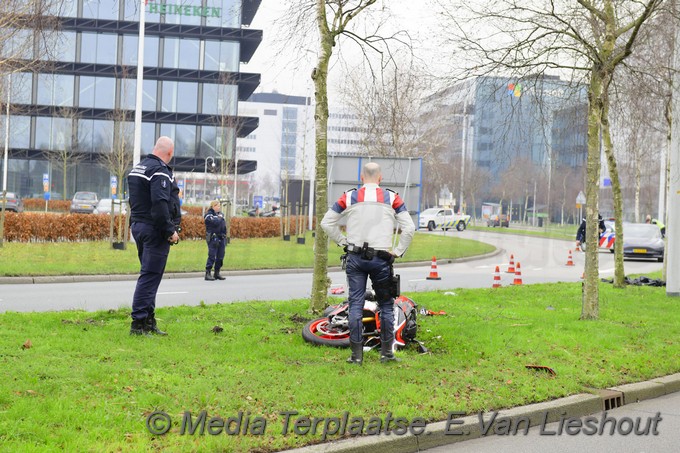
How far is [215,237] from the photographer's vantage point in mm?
17750

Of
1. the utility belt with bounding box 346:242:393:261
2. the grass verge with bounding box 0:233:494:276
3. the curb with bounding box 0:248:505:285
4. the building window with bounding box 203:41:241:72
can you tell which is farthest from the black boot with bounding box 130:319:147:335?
the building window with bounding box 203:41:241:72

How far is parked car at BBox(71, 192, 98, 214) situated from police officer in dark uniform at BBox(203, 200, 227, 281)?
31.6 m

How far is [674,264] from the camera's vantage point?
48.6ft

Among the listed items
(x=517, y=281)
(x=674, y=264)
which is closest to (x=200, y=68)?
(x=517, y=281)

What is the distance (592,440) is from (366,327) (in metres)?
2.86

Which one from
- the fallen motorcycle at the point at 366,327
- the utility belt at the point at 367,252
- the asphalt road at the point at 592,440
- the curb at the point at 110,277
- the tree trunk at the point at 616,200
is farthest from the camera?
the curb at the point at 110,277

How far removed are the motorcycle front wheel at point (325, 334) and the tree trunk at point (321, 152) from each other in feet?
4.88

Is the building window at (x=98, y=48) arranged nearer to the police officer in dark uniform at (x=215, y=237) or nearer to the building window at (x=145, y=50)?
the building window at (x=145, y=50)

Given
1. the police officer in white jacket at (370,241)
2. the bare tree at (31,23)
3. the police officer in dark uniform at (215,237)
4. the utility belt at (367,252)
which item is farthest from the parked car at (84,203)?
the utility belt at (367,252)

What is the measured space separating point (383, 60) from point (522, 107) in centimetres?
282

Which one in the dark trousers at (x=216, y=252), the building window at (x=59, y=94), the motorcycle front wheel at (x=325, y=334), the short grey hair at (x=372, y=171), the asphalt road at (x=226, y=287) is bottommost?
the asphalt road at (x=226, y=287)

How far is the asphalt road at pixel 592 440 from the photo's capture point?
18.5 ft

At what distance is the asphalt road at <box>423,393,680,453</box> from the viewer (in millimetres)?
5625

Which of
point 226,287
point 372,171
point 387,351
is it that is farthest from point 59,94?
point 387,351
